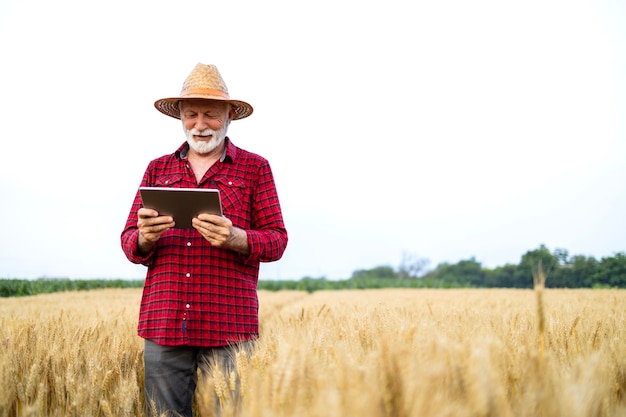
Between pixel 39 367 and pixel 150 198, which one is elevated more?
pixel 150 198

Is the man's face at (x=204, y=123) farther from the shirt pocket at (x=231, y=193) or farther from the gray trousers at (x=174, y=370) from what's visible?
the gray trousers at (x=174, y=370)

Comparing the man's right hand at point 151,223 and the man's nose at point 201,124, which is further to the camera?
the man's nose at point 201,124

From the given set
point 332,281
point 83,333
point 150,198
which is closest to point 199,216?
point 150,198

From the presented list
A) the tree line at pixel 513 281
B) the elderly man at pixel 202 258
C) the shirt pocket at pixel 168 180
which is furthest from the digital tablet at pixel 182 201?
the tree line at pixel 513 281

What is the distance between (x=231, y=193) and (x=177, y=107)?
3.25 ft

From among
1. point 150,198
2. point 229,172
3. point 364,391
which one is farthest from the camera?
point 229,172

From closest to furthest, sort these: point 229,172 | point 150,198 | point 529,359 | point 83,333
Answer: point 529,359 < point 150,198 < point 229,172 < point 83,333

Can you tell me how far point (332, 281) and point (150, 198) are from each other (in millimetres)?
38633

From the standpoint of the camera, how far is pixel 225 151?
3.59 m

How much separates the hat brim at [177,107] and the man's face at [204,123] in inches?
2.6

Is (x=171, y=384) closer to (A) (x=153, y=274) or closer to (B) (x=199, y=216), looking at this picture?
(A) (x=153, y=274)

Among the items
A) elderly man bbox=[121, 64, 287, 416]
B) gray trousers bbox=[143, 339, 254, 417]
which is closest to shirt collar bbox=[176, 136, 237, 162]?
elderly man bbox=[121, 64, 287, 416]

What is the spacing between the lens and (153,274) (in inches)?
137

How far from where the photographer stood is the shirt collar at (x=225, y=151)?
3.56 metres
